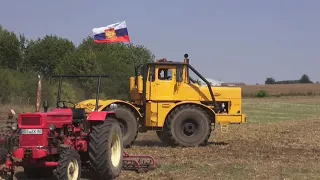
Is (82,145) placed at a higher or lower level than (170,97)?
lower

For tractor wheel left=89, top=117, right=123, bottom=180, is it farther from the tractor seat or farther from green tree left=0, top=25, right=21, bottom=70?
green tree left=0, top=25, right=21, bottom=70

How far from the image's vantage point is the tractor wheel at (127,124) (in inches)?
619

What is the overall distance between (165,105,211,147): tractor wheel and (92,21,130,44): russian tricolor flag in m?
10.8

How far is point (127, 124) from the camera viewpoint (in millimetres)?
15836

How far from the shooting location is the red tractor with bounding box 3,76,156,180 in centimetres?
859

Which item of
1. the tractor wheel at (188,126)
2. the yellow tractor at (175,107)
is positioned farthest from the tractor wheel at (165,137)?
the tractor wheel at (188,126)

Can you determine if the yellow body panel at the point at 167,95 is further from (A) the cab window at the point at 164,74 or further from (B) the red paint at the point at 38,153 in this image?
(B) the red paint at the point at 38,153

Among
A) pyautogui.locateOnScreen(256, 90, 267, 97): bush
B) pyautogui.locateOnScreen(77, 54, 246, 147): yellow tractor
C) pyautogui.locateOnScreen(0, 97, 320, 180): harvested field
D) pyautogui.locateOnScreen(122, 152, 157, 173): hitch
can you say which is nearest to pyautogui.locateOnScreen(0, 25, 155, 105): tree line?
pyautogui.locateOnScreen(77, 54, 246, 147): yellow tractor

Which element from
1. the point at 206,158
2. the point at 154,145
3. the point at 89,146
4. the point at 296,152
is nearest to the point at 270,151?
the point at 296,152

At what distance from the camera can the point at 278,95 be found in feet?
266

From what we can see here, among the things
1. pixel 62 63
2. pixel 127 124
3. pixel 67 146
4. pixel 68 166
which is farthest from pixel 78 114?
pixel 62 63

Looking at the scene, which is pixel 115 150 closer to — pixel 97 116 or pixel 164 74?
pixel 97 116

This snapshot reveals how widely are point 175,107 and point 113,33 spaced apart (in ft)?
38.2

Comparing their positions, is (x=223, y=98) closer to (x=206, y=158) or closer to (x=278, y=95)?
(x=206, y=158)
